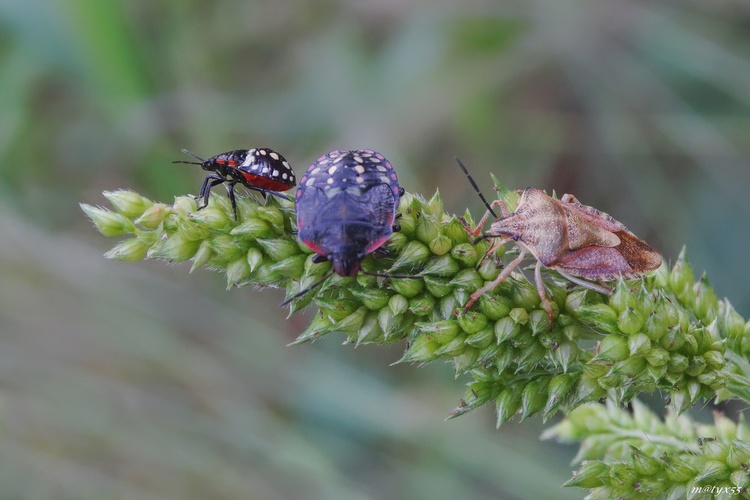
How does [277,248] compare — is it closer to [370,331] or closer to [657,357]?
[370,331]

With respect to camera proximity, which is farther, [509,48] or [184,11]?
[184,11]

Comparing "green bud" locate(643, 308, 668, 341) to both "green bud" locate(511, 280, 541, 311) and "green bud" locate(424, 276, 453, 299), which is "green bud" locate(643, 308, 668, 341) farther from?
"green bud" locate(424, 276, 453, 299)

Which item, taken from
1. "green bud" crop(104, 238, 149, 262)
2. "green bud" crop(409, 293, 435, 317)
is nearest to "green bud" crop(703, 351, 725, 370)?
"green bud" crop(409, 293, 435, 317)

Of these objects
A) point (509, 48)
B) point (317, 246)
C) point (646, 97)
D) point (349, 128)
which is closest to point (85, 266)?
point (349, 128)

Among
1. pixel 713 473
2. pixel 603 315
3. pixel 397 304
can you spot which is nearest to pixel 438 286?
pixel 397 304

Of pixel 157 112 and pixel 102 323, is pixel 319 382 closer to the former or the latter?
pixel 102 323

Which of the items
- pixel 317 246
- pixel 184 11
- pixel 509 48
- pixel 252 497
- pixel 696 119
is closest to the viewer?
pixel 317 246
